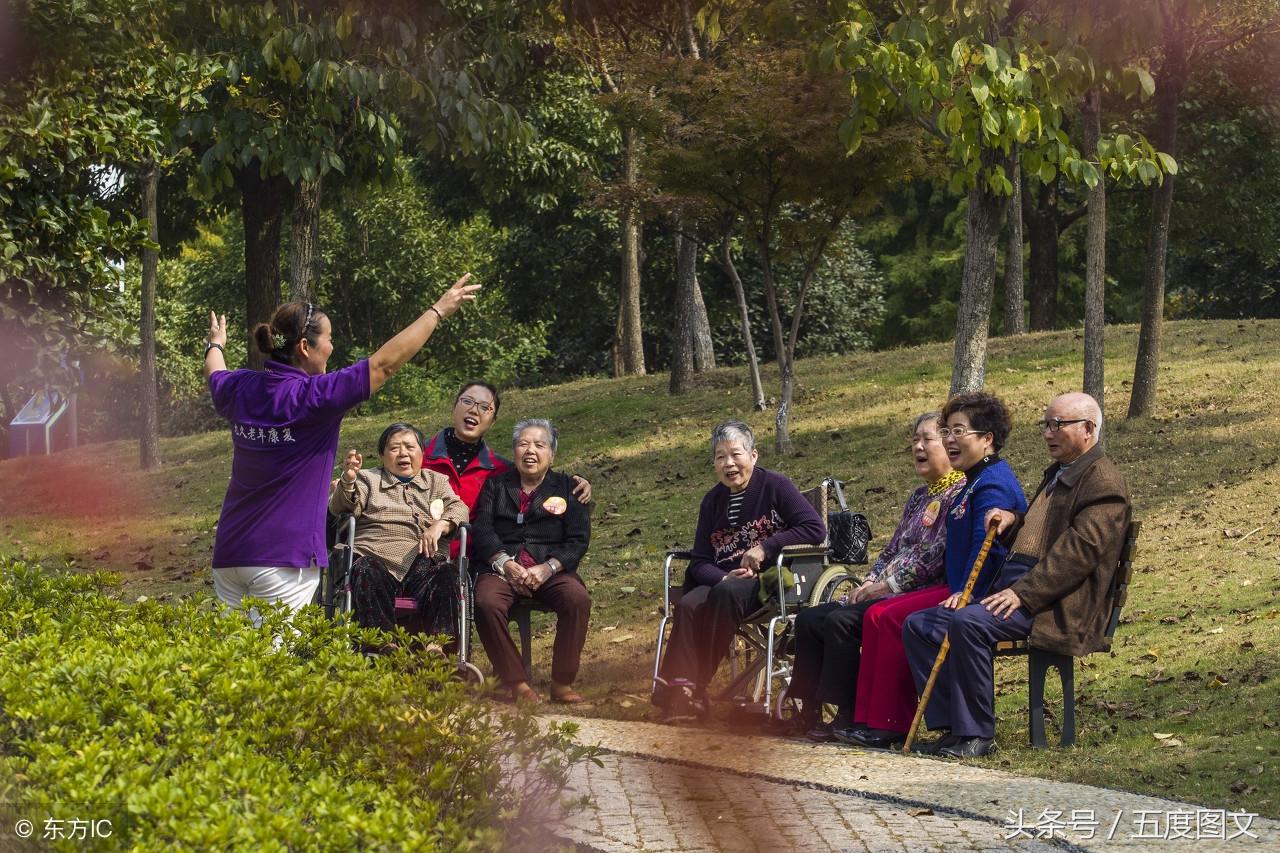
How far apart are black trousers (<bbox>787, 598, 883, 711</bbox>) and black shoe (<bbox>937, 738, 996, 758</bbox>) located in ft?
2.63

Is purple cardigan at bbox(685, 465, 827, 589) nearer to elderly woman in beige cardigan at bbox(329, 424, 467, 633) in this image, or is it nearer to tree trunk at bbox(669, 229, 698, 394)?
elderly woman in beige cardigan at bbox(329, 424, 467, 633)

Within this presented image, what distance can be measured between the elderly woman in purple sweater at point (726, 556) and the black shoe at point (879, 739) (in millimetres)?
1068

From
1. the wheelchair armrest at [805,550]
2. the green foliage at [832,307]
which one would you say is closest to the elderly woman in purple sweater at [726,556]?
the wheelchair armrest at [805,550]

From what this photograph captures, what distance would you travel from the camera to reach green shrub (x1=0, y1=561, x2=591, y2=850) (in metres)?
3.49

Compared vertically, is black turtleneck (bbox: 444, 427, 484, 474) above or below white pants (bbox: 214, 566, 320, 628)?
above

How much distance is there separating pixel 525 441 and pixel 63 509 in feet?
47.7

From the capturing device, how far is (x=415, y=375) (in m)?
43.6

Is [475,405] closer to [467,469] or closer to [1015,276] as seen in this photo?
[467,469]

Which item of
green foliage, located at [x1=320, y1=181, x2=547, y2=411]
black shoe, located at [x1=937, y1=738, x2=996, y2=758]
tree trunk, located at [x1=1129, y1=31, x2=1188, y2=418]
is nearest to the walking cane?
black shoe, located at [x1=937, y1=738, x2=996, y2=758]

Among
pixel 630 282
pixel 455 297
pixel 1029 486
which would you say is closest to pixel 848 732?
pixel 455 297

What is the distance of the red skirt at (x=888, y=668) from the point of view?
7.49 meters

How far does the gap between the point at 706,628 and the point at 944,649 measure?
1.57 m

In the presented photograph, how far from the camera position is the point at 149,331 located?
80.5 ft

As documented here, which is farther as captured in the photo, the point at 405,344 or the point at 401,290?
the point at 401,290
